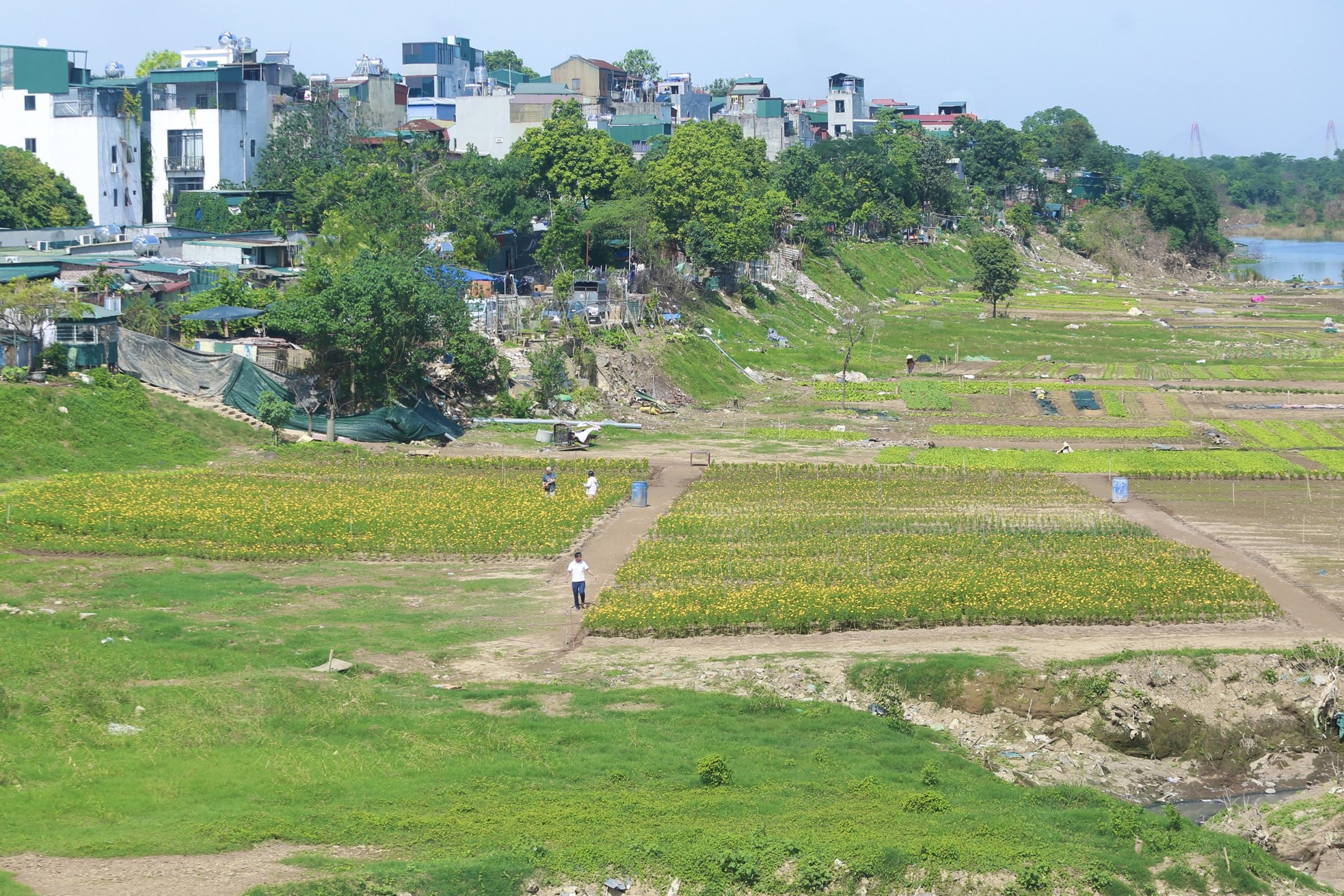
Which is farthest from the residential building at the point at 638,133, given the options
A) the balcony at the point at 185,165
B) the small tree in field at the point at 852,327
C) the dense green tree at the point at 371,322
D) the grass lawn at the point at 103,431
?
the grass lawn at the point at 103,431

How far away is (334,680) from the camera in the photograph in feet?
93.1

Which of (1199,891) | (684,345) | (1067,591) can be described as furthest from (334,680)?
(684,345)

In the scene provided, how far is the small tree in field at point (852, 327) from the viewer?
273 ft

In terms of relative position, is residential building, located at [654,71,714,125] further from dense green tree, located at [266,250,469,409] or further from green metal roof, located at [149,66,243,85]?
dense green tree, located at [266,250,469,409]

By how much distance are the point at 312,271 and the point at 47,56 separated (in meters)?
47.0

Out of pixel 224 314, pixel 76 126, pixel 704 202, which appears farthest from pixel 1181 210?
pixel 224 314

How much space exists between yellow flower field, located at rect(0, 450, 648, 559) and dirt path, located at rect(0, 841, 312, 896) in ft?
Result: 66.1

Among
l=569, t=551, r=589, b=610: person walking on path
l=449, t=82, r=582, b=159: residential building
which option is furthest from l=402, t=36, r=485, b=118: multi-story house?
l=569, t=551, r=589, b=610: person walking on path

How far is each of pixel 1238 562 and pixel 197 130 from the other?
7770cm

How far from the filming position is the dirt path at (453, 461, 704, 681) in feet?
102

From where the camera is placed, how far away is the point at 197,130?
325 feet

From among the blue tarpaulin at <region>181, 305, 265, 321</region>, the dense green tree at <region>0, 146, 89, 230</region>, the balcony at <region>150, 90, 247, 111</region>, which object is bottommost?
the blue tarpaulin at <region>181, 305, 265, 321</region>

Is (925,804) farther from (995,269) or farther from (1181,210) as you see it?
(1181,210)

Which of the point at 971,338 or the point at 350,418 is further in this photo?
the point at 971,338
